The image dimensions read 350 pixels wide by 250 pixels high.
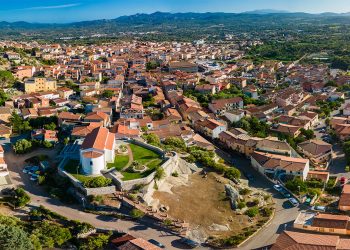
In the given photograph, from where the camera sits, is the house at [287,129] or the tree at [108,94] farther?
the tree at [108,94]

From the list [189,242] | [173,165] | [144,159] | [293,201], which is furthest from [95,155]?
[293,201]

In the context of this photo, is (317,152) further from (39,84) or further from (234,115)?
(39,84)

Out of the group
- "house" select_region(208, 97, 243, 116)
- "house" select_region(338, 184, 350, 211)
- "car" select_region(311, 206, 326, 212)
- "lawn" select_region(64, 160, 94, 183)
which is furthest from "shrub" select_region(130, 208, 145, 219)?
"house" select_region(208, 97, 243, 116)

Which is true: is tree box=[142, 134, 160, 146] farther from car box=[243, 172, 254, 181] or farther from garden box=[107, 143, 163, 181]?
car box=[243, 172, 254, 181]

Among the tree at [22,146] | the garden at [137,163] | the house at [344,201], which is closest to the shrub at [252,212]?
the house at [344,201]

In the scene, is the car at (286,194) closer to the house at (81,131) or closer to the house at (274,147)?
the house at (274,147)
